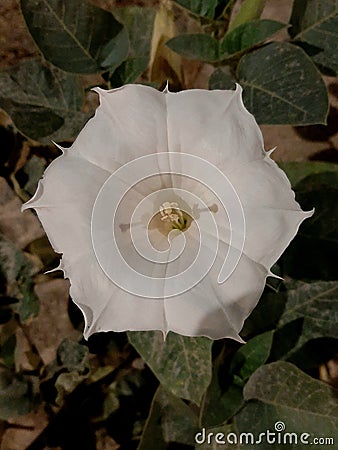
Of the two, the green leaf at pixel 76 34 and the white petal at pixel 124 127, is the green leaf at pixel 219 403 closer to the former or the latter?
the white petal at pixel 124 127

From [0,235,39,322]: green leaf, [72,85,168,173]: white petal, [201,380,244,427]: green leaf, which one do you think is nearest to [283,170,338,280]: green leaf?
[201,380,244,427]: green leaf

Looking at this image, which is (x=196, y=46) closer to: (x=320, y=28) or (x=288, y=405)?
(x=320, y=28)

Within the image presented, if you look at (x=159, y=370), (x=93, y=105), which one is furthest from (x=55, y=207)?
(x=93, y=105)

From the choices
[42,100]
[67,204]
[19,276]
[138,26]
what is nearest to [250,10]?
[138,26]

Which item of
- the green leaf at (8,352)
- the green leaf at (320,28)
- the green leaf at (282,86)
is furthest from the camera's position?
the green leaf at (8,352)

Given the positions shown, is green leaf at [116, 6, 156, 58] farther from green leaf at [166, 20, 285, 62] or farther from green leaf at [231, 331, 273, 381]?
green leaf at [231, 331, 273, 381]

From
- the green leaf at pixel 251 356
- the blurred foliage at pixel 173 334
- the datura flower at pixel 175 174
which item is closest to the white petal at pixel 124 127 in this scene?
the datura flower at pixel 175 174
